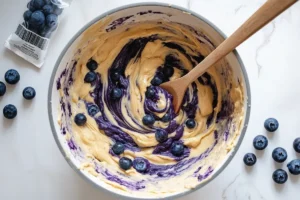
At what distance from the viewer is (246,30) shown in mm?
1203

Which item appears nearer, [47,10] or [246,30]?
[246,30]

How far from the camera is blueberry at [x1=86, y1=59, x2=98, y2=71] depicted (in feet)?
4.63

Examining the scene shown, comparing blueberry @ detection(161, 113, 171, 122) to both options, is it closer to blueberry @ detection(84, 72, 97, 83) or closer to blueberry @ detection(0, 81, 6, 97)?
blueberry @ detection(84, 72, 97, 83)

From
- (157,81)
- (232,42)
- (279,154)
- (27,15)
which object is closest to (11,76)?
(27,15)

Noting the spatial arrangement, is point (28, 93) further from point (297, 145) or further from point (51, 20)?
point (297, 145)

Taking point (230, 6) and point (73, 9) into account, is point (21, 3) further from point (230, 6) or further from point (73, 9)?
point (230, 6)

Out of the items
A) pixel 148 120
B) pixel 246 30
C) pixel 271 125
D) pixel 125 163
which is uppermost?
pixel 246 30

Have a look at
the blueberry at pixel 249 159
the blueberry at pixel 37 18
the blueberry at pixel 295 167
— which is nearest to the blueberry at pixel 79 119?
the blueberry at pixel 37 18

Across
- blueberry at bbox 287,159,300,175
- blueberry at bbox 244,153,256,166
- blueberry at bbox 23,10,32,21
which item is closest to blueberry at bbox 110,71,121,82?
blueberry at bbox 23,10,32,21

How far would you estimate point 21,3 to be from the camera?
1474mm

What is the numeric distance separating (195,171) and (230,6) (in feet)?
1.38

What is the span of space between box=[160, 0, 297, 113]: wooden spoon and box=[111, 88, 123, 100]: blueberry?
0.35 ft

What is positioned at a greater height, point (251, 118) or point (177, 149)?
point (251, 118)

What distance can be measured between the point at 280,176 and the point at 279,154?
6cm
